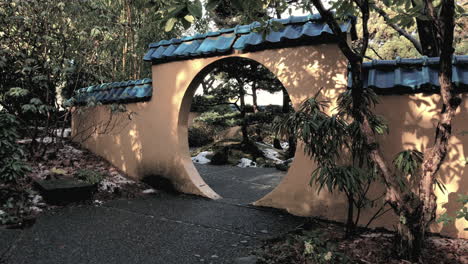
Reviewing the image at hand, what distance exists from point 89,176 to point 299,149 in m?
3.38

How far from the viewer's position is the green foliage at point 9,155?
4.46 metres

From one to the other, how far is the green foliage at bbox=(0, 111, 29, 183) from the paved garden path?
811mm

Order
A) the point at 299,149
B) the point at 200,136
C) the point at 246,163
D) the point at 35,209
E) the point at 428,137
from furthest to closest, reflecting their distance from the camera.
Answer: the point at 200,136 < the point at 246,163 < the point at 35,209 < the point at 299,149 < the point at 428,137

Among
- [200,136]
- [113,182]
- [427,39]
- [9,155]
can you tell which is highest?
[427,39]

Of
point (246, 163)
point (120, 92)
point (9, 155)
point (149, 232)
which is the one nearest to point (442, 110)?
point (149, 232)

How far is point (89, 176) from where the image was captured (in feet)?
17.3

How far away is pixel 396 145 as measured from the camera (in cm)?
361

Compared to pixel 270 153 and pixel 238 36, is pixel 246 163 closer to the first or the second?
pixel 270 153

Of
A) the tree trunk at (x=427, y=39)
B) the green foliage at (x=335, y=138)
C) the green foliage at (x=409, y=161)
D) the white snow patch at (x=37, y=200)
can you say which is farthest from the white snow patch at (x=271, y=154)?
the green foliage at (x=409, y=161)

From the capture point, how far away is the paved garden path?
10.0 ft

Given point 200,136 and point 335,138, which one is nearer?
point 335,138

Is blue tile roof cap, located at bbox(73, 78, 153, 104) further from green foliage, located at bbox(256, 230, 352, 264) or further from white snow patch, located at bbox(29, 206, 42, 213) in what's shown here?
green foliage, located at bbox(256, 230, 352, 264)

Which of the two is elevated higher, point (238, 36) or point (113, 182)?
point (238, 36)

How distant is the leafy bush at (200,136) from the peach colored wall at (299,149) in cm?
698
